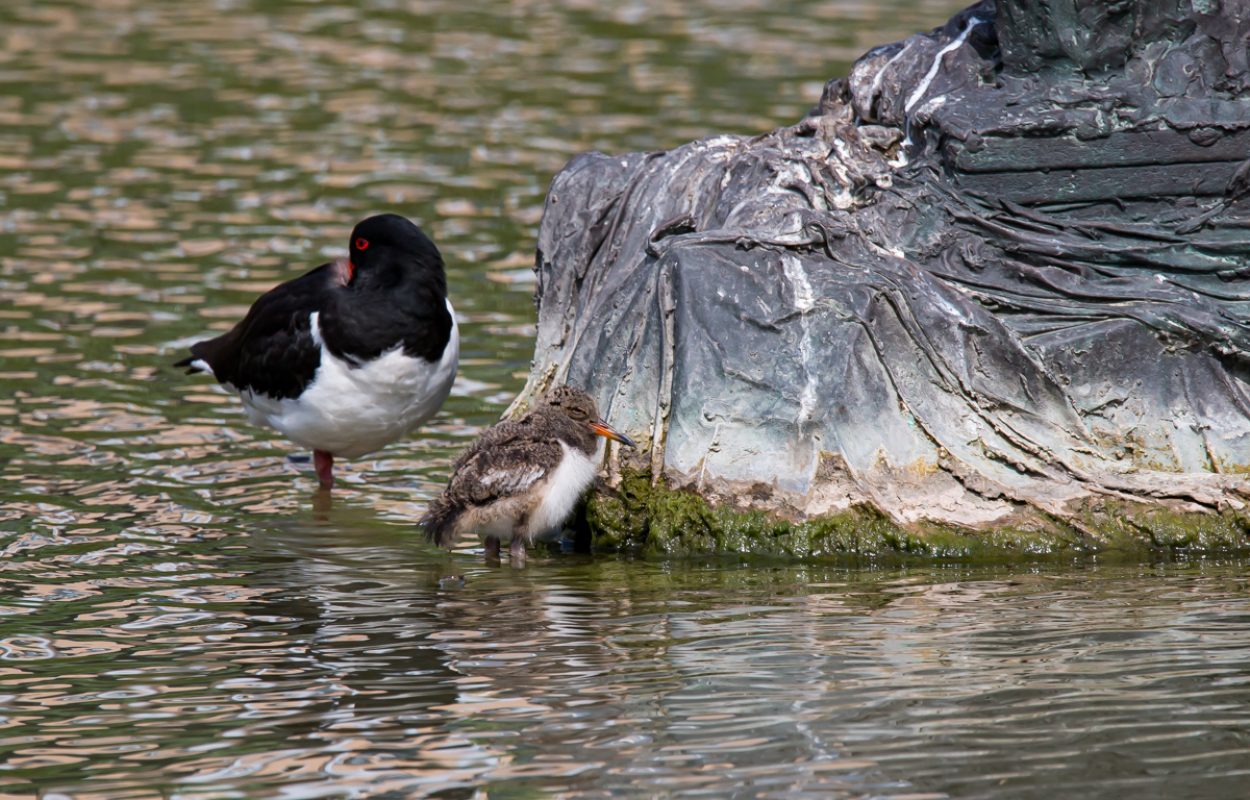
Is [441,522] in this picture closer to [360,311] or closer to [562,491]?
[562,491]

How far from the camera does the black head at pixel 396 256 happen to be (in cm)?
942

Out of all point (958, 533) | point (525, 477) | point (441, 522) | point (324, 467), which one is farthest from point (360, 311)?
point (958, 533)

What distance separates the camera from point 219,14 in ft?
76.0

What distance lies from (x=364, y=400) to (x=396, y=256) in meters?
0.74

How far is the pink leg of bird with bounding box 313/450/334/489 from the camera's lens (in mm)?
10016

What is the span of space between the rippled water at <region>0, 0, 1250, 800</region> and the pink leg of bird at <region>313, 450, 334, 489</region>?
0.16 m

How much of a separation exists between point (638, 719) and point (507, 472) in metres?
2.28

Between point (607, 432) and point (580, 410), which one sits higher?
point (580, 410)

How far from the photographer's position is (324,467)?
10062 mm

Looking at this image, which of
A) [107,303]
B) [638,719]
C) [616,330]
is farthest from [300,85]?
[638,719]

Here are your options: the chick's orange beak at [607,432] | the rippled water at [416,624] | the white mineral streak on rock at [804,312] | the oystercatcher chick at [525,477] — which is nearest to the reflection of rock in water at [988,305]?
the white mineral streak on rock at [804,312]

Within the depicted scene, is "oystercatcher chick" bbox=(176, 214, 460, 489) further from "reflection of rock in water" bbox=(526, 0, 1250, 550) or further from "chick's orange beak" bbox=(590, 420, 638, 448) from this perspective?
"chick's orange beak" bbox=(590, 420, 638, 448)

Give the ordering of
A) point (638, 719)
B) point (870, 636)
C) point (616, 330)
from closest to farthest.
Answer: point (638, 719) < point (870, 636) < point (616, 330)

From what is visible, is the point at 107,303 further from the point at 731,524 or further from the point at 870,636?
the point at 870,636
